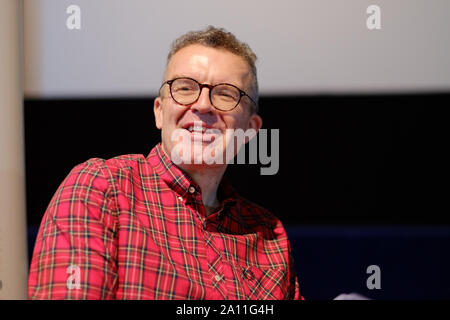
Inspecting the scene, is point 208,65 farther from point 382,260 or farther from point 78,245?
point 382,260

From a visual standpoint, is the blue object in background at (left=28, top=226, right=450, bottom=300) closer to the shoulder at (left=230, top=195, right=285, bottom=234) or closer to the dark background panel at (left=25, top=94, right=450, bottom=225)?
the dark background panel at (left=25, top=94, right=450, bottom=225)

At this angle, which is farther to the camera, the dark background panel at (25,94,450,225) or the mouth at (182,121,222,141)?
the dark background panel at (25,94,450,225)

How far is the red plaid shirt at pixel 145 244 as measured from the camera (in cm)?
111

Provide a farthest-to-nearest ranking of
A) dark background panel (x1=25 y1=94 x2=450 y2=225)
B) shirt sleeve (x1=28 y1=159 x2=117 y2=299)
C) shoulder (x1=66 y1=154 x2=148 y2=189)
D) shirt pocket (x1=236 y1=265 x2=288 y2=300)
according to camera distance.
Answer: dark background panel (x1=25 y1=94 x2=450 y2=225), shirt pocket (x1=236 y1=265 x2=288 y2=300), shoulder (x1=66 y1=154 x2=148 y2=189), shirt sleeve (x1=28 y1=159 x2=117 y2=299)

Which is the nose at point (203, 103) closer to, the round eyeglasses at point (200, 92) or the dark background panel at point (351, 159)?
the round eyeglasses at point (200, 92)

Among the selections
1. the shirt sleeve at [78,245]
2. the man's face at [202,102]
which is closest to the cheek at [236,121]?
the man's face at [202,102]

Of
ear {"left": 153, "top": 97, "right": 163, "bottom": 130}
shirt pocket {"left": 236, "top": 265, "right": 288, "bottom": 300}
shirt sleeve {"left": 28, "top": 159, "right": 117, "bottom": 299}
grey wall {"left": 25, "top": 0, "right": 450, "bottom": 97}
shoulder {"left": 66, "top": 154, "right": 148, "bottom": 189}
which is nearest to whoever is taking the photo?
shirt sleeve {"left": 28, "top": 159, "right": 117, "bottom": 299}

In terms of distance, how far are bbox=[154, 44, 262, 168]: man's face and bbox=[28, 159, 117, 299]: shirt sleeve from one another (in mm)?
267

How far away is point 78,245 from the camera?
1.11 m

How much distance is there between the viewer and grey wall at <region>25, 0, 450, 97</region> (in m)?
1.62

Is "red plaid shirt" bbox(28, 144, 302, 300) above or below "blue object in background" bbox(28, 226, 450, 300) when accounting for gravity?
above

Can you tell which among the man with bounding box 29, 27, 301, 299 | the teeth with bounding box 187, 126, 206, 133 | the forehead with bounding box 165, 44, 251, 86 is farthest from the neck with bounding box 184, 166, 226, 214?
the forehead with bounding box 165, 44, 251, 86

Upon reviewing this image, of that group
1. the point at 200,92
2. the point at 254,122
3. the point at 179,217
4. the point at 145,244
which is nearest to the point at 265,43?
the point at 254,122

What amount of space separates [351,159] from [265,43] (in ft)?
1.79
